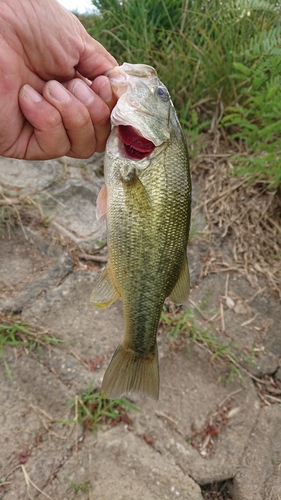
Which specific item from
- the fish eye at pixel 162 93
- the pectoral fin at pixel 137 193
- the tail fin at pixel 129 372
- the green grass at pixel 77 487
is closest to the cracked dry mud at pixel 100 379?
the green grass at pixel 77 487

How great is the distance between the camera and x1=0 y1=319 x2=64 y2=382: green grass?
2.47 metres

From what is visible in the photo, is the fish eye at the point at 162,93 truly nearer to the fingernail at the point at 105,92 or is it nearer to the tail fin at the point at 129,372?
the fingernail at the point at 105,92

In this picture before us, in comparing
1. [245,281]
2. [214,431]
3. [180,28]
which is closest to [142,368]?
[214,431]

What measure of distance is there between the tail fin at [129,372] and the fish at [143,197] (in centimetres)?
23

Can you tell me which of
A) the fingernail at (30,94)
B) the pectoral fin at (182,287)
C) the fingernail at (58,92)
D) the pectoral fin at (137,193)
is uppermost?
the fingernail at (58,92)

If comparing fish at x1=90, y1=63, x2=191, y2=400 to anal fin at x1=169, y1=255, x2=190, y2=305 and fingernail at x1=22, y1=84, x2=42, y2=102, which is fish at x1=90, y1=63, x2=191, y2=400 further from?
fingernail at x1=22, y1=84, x2=42, y2=102

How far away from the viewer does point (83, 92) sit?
5.85ft

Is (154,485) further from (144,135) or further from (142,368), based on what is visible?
(144,135)

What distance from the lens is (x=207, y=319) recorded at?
118 inches

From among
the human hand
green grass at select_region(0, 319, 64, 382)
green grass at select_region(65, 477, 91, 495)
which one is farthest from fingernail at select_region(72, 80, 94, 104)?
green grass at select_region(65, 477, 91, 495)

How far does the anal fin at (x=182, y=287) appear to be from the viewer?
5.99 feet

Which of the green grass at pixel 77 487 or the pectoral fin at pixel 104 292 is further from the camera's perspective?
the green grass at pixel 77 487

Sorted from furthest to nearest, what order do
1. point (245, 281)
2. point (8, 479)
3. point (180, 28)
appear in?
1. point (180, 28)
2. point (245, 281)
3. point (8, 479)

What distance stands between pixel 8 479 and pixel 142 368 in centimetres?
89
